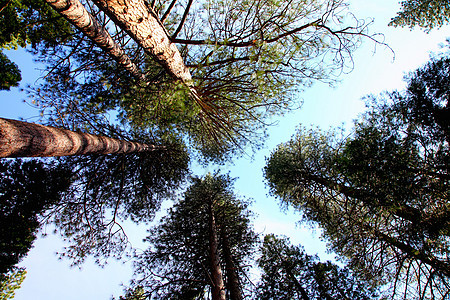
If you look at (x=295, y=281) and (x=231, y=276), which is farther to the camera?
(x=295, y=281)

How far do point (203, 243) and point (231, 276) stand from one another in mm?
1691

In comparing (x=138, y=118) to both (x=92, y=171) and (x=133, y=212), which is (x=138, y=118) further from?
(x=133, y=212)

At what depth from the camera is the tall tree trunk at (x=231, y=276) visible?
17.9 ft

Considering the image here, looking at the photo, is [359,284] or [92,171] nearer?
[359,284]

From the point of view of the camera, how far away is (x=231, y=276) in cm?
600

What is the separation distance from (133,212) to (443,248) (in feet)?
32.4

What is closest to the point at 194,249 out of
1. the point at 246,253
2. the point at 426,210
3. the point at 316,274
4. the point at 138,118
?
the point at 246,253

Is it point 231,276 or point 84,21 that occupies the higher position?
point 84,21

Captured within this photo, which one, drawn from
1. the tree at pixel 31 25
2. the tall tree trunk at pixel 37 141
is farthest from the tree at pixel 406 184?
the tree at pixel 31 25

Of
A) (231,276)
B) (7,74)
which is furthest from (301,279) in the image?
(7,74)

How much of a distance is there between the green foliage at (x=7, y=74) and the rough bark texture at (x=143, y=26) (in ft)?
37.2

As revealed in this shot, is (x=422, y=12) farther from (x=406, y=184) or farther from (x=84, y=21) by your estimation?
(x=84, y=21)

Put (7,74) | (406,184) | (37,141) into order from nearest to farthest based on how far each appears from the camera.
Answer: (37,141) → (406,184) → (7,74)

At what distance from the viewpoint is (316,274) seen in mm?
6754
